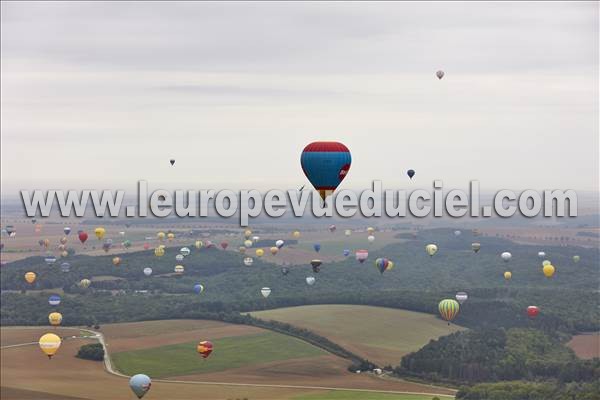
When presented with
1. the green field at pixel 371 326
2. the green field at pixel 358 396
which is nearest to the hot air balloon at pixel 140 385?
the green field at pixel 358 396

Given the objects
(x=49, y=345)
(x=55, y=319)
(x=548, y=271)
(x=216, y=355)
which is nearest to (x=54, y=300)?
(x=55, y=319)

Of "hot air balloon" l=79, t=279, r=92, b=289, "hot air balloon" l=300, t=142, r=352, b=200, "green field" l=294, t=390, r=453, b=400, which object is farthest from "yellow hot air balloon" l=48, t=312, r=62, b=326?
"hot air balloon" l=300, t=142, r=352, b=200

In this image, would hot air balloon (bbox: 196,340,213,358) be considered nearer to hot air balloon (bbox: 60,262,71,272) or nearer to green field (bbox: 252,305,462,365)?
green field (bbox: 252,305,462,365)

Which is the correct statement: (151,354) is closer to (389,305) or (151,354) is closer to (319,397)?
(319,397)

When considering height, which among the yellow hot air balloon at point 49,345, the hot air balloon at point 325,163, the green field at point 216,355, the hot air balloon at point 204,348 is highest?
the hot air balloon at point 325,163

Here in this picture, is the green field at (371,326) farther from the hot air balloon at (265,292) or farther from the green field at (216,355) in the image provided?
the hot air balloon at (265,292)

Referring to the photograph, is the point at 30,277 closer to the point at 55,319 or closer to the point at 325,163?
the point at 55,319

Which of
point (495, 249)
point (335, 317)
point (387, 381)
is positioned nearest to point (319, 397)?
point (387, 381)
